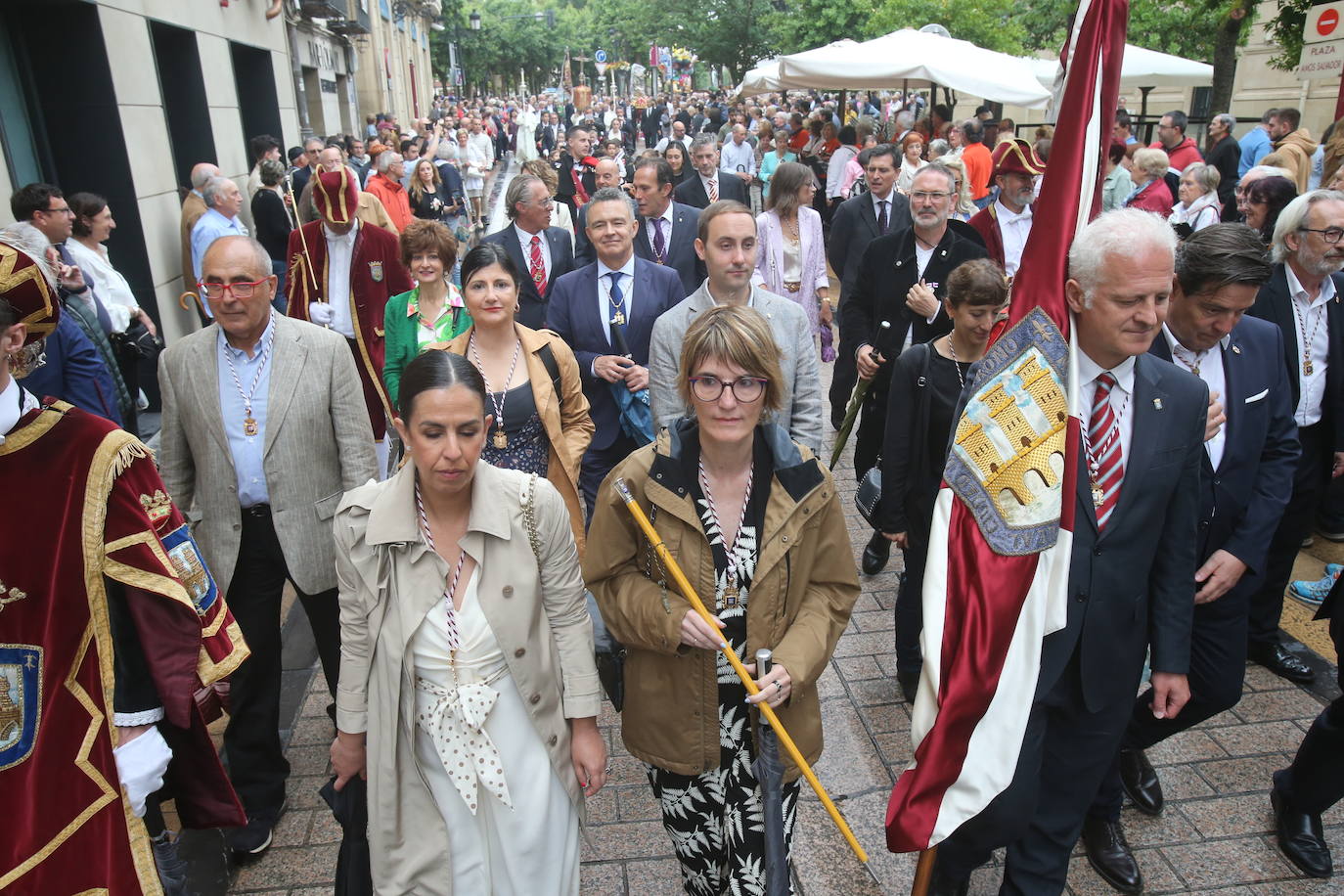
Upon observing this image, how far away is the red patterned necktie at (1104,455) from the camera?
2.76m

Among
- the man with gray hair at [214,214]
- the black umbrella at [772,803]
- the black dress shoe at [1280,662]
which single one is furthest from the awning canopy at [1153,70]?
the black umbrella at [772,803]

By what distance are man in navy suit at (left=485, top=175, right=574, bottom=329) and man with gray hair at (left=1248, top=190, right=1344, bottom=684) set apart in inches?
158

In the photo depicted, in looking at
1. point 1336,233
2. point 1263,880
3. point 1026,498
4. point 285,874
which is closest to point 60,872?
point 285,874

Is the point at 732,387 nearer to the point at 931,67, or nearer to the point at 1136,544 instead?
the point at 1136,544

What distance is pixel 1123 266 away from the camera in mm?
2564

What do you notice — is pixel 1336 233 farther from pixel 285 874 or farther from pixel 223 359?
pixel 285 874

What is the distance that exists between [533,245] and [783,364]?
2.88m

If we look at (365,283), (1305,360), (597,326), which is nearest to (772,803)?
(597,326)

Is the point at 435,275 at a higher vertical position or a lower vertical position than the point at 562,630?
higher

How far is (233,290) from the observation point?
3412 millimetres

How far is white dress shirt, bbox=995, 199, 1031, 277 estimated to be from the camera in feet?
22.0

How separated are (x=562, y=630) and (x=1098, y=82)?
2.08 m

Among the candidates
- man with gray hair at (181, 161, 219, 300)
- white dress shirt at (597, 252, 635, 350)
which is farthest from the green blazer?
man with gray hair at (181, 161, 219, 300)

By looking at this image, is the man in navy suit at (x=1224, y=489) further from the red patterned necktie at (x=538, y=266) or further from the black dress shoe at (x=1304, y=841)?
the red patterned necktie at (x=538, y=266)
